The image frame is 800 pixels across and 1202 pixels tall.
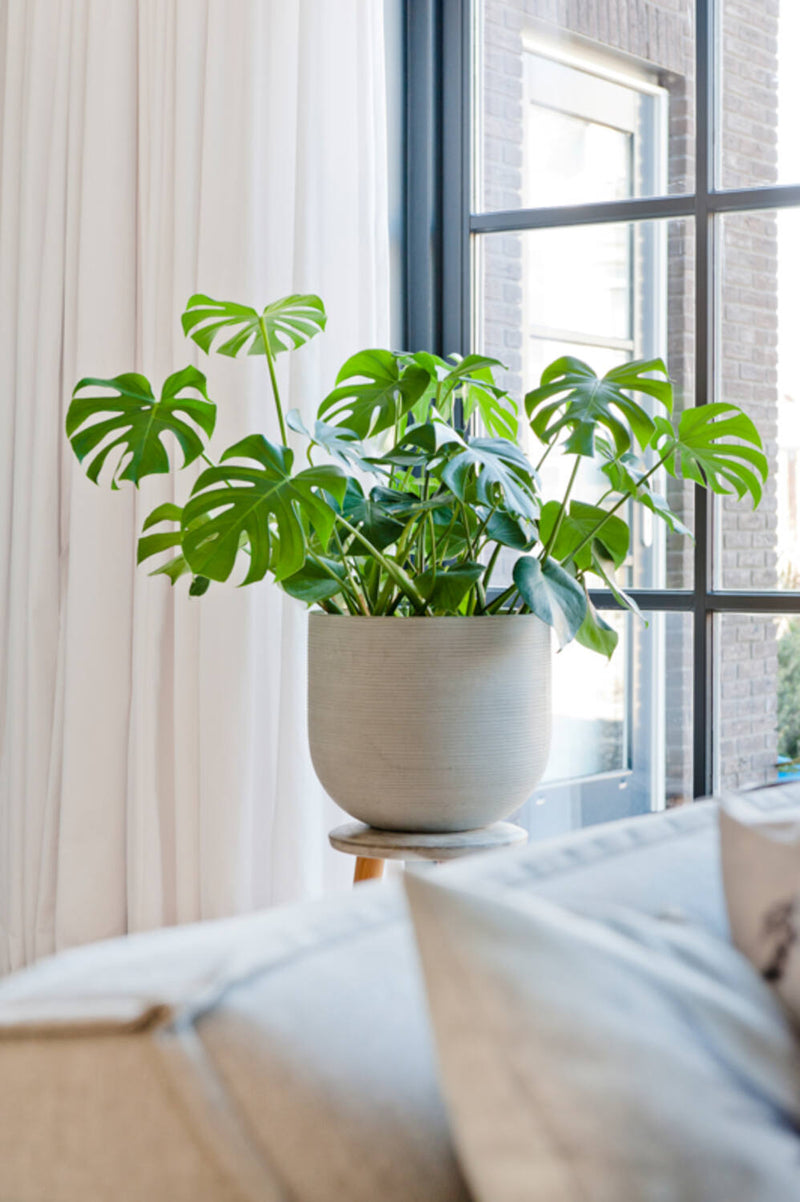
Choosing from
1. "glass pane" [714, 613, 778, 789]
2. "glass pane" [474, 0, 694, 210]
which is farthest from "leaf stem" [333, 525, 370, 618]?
"glass pane" [474, 0, 694, 210]

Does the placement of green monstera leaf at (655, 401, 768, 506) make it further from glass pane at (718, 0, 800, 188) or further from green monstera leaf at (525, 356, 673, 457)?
glass pane at (718, 0, 800, 188)

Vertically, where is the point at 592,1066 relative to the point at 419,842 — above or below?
above

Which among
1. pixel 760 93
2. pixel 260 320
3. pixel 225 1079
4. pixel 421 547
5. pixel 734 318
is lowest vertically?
pixel 225 1079

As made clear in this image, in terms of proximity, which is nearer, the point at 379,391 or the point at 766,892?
the point at 766,892

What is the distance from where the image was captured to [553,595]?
5.67ft

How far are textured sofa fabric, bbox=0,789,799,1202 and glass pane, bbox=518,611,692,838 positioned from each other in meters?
1.87

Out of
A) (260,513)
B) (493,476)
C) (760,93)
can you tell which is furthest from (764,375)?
(260,513)

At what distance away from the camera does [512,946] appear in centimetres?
57

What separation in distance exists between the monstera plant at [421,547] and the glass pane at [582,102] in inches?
30.7

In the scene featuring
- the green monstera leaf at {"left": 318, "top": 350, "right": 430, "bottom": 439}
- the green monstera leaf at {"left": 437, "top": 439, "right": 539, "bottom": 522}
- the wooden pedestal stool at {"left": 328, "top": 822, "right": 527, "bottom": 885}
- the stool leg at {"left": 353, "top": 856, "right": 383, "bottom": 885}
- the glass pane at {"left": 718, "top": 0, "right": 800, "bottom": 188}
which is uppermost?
the glass pane at {"left": 718, "top": 0, "right": 800, "bottom": 188}

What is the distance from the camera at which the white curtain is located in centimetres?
237

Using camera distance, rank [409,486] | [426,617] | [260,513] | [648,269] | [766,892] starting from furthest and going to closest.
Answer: [648,269]
[409,486]
[426,617]
[260,513]
[766,892]

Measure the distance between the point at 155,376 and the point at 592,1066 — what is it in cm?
211

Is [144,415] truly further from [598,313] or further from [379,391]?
[598,313]
